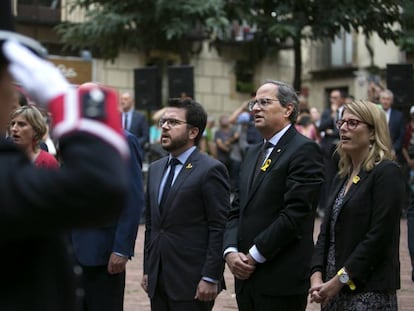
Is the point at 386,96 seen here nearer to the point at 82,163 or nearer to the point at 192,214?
the point at 192,214

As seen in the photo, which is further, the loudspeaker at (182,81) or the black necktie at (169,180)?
the loudspeaker at (182,81)

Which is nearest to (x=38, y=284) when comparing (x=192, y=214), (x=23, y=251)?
(x=23, y=251)

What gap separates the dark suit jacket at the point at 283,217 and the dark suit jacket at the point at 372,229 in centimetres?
28

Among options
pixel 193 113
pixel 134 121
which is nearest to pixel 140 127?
pixel 134 121

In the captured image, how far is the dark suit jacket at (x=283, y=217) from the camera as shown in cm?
522

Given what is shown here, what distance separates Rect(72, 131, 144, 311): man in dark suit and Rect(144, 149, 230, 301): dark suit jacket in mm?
207

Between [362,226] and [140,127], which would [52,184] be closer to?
[362,226]

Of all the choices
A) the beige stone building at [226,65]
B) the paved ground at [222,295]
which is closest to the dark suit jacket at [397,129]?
the paved ground at [222,295]

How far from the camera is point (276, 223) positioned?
17.1ft

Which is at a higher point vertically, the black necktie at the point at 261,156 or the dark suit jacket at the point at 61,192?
the dark suit jacket at the point at 61,192

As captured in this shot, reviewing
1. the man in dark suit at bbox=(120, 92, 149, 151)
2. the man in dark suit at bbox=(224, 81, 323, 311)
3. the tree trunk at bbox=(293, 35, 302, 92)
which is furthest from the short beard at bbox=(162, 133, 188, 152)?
the tree trunk at bbox=(293, 35, 302, 92)

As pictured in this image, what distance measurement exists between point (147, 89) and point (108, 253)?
13.2 m

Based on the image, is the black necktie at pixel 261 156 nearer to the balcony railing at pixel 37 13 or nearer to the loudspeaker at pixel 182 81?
the loudspeaker at pixel 182 81

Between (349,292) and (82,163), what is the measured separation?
3331 mm
